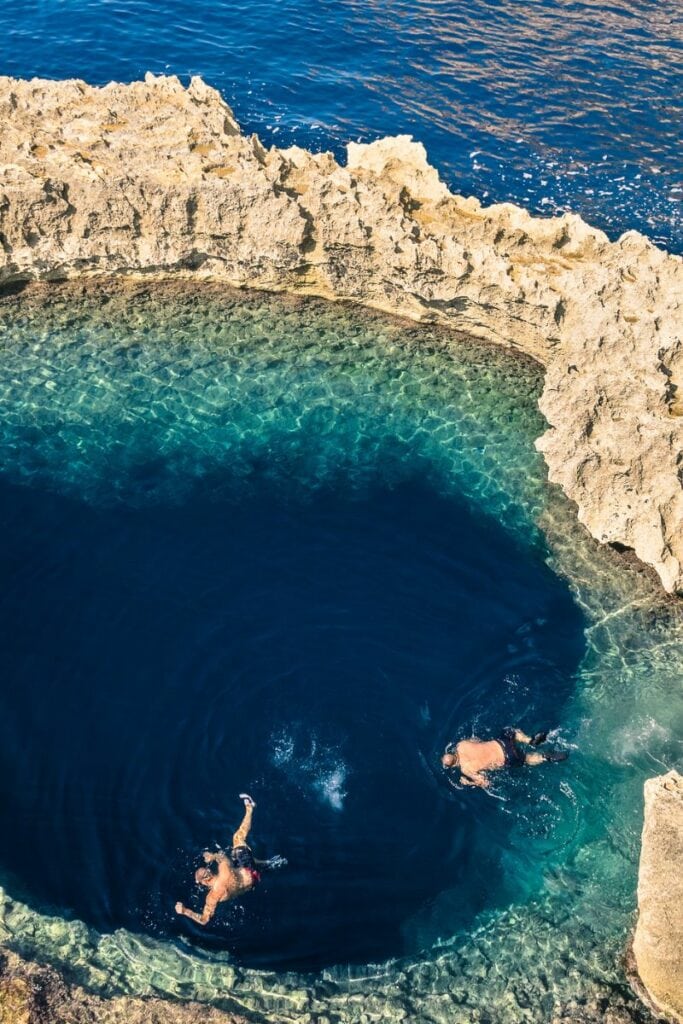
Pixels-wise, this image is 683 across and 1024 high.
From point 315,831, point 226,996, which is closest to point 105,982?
point 226,996

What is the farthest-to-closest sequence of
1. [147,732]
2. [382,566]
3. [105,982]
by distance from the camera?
[382,566] < [147,732] < [105,982]

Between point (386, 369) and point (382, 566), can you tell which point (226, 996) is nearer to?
point (382, 566)

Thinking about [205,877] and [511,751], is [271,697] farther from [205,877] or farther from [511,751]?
[511,751]

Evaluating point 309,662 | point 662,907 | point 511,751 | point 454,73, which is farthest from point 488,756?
point 454,73

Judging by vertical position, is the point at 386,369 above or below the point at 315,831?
above

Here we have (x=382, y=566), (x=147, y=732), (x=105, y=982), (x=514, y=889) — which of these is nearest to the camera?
(x=105, y=982)

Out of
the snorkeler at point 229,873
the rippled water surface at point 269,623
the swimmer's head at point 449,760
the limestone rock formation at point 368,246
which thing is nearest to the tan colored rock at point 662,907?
the rippled water surface at point 269,623
